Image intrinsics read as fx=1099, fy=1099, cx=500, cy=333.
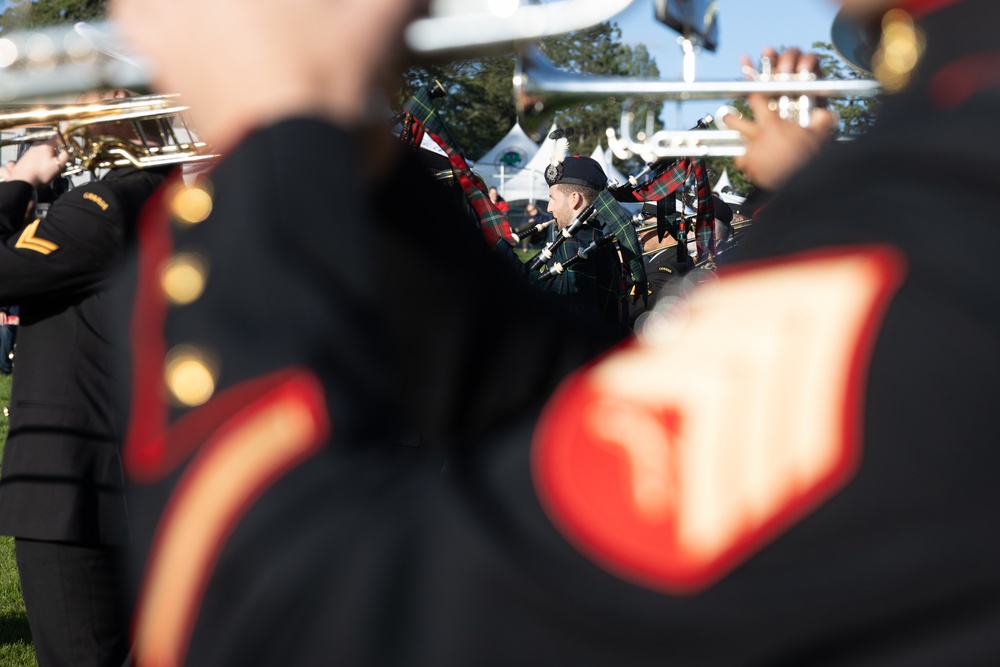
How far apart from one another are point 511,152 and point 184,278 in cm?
2757

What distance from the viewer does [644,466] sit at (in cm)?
56

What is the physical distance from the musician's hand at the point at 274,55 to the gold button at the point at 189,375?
15 centimetres

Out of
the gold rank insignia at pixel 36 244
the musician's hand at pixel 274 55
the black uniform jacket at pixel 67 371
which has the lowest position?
the black uniform jacket at pixel 67 371

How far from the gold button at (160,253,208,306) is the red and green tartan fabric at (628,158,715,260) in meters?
5.18

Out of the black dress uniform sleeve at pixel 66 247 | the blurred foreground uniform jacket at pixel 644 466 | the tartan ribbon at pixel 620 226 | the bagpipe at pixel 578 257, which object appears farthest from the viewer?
the tartan ribbon at pixel 620 226

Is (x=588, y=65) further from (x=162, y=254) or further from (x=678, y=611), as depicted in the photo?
(x=678, y=611)

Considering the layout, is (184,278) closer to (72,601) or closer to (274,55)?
(274,55)

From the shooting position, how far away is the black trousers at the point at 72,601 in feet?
12.0

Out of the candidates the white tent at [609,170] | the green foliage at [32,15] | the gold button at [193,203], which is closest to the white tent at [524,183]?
the white tent at [609,170]

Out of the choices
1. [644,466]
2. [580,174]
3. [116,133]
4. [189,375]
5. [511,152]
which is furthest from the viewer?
[511,152]

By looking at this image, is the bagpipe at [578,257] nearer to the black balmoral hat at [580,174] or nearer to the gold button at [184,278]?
the black balmoral hat at [580,174]

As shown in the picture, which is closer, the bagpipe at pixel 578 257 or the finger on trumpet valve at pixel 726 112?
the finger on trumpet valve at pixel 726 112

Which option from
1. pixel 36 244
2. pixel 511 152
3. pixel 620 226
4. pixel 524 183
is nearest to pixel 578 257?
pixel 620 226

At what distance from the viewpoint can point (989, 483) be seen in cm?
48
